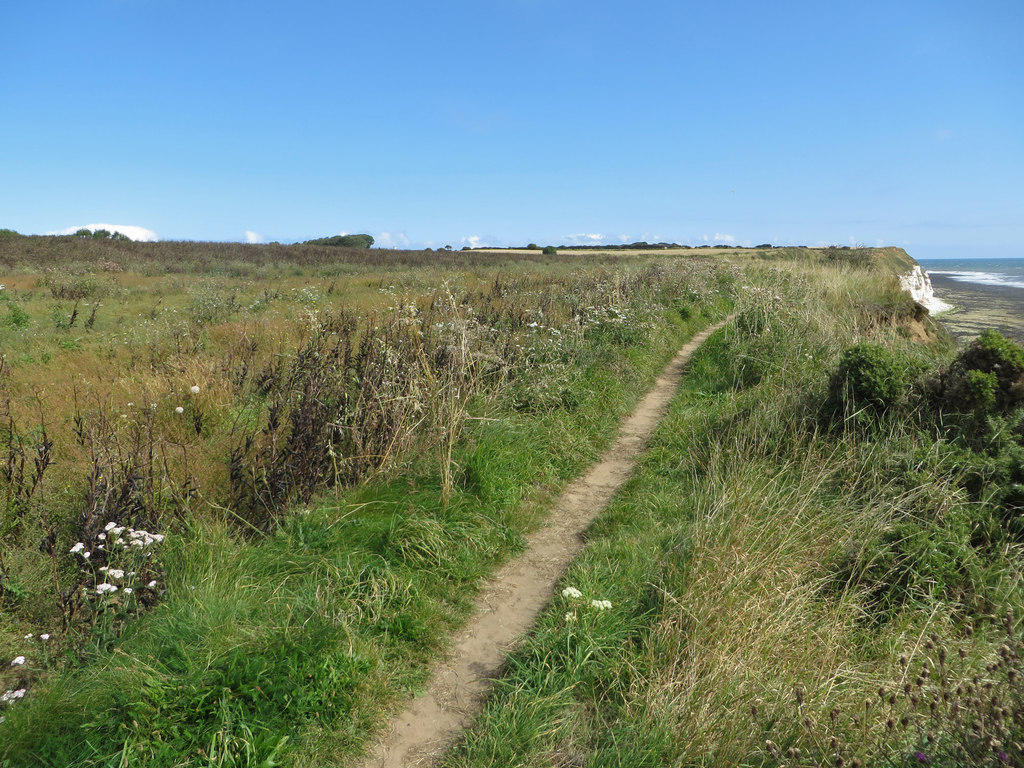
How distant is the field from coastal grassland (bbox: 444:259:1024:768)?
0.08 ft

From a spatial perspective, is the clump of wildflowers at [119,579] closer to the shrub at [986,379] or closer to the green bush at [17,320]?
the shrub at [986,379]

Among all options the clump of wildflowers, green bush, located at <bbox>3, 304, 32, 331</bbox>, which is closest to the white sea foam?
green bush, located at <bbox>3, 304, 32, 331</bbox>

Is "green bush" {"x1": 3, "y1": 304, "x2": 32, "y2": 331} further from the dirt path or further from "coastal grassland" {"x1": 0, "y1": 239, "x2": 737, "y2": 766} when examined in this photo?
the dirt path

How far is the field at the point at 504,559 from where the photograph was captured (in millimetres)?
2801

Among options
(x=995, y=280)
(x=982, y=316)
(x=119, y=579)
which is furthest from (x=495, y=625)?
(x=995, y=280)

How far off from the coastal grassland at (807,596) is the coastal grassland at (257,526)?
78 cm

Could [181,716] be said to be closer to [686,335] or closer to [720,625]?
[720,625]

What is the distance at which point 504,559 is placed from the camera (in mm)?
4652

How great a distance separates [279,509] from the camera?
4.75 m

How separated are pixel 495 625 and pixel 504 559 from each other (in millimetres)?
773

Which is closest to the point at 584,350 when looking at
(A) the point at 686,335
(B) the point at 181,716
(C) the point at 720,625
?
(A) the point at 686,335

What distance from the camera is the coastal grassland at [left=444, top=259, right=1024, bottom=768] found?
2705mm

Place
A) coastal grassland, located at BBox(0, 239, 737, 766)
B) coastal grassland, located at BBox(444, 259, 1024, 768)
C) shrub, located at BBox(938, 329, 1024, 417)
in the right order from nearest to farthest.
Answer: coastal grassland, located at BBox(444, 259, 1024, 768) < coastal grassland, located at BBox(0, 239, 737, 766) < shrub, located at BBox(938, 329, 1024, 417)

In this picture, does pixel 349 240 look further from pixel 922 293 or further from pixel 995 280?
pixel 995 280
